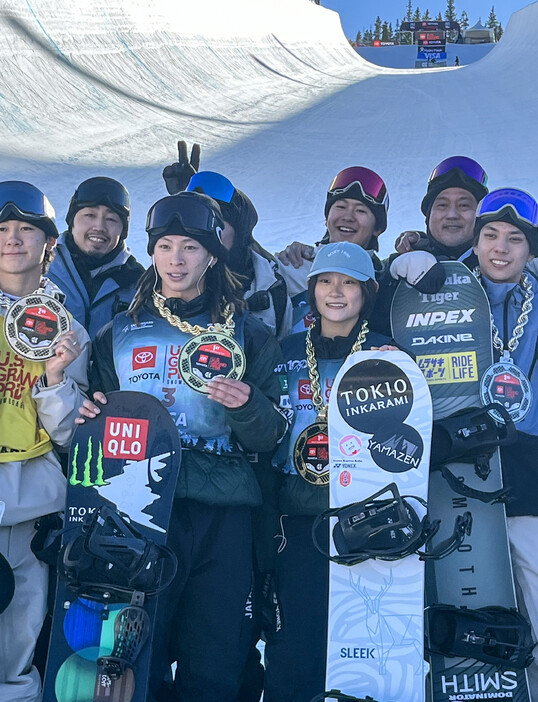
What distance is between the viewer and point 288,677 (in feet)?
8.21

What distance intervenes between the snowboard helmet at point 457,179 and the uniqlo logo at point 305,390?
1180 mm

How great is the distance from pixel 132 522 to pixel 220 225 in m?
1.03

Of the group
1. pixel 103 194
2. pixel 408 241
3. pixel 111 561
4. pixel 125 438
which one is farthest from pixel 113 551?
pixel 408 241

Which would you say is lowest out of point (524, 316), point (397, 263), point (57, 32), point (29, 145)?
point (524, 316)

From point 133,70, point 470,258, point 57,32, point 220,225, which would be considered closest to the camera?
point 220,225

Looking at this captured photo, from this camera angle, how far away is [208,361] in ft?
8.29

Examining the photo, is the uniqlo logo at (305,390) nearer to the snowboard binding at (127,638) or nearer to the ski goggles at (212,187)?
the snowboard binding at (127,638)

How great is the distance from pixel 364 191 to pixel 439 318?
0.75m

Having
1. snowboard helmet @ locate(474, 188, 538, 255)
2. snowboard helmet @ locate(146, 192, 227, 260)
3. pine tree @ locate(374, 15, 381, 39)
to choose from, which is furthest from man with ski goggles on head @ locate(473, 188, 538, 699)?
pine tree @ locate(374, 15, 381, 39)

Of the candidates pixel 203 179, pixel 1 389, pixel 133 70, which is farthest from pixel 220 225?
pixel 133 70

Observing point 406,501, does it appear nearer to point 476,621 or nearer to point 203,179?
point 476,621

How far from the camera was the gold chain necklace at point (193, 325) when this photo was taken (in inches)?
104

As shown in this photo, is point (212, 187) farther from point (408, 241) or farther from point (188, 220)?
point (408, 241)

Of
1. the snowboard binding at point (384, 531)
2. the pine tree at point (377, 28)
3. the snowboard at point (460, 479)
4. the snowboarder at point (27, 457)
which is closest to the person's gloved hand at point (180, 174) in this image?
the snowboarder at point (27, 457)
